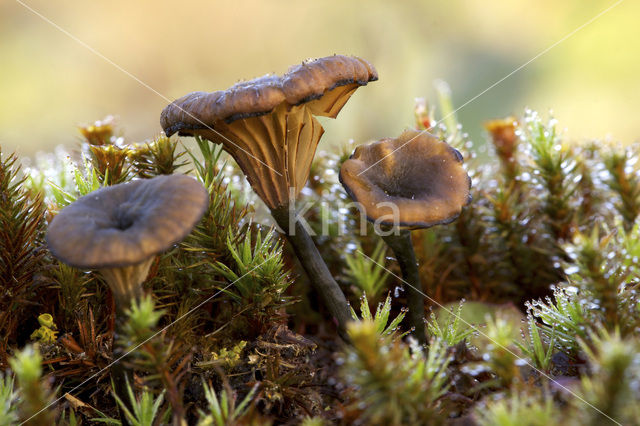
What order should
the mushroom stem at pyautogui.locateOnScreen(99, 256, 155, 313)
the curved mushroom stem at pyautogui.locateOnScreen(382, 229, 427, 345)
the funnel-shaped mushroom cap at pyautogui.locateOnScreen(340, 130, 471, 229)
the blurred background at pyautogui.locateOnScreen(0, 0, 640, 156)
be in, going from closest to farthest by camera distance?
1. the mushroom stem at pyautogui.locateOnScreen(99, 256, 155, 313)
2. the funnel-shaped mushroom cap at pyautogui.locateOnScreen(340, 130, 471, 229)
3. the curved mushroom stem at pyautogui.locateOnScreen(382, 229, 427, 345)
4. the blurred background at pyautogui.locateOnScreen(0, 0, 640, 156)

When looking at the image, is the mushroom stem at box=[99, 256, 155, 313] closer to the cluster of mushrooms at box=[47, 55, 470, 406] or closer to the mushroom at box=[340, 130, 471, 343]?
the cluster of mushrooms at box=[47, 55, 470, 406]

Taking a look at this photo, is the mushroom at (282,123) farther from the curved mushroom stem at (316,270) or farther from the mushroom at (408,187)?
the mushroom at (408,187)

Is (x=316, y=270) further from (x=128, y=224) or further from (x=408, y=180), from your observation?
(x=128, y=224)

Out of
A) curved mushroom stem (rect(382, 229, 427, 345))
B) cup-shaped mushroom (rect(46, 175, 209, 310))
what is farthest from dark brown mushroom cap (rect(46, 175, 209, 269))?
curved mushroom stem (rect(382, 229, 427, 345))

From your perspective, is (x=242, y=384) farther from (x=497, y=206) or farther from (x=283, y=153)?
(x=497, y=206)

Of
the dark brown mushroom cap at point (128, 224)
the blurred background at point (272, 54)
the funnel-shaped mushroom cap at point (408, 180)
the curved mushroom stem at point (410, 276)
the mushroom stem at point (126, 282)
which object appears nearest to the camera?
the dark brown mushroom cap at point (128, 224)

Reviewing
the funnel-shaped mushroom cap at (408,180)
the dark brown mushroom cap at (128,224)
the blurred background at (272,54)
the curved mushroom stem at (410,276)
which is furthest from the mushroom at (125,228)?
the blurred background at (272,54)

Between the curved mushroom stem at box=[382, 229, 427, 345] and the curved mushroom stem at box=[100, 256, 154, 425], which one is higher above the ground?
the curved mushroom stem at box=[382, 229, 427, 345]
